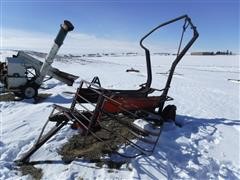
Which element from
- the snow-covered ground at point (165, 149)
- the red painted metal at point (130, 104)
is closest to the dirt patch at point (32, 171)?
the snow-covered ground at point (165, 149)

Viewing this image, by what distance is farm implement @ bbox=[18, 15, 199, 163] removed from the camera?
5500mm

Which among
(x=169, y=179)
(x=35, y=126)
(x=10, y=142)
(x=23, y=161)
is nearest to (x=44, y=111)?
(x=35, y=126)

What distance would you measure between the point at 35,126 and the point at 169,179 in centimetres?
390

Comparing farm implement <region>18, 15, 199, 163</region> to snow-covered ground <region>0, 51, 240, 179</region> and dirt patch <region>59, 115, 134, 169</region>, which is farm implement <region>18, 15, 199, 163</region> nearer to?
dirt patch <region>59, 115, 134, 169</region>

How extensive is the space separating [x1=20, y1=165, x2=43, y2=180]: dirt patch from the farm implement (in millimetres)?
222

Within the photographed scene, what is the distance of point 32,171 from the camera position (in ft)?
16.6

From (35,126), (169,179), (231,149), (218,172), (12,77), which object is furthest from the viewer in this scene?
(12,77)

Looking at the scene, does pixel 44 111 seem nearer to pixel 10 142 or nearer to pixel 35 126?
pixel 35 126

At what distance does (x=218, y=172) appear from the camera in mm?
5066

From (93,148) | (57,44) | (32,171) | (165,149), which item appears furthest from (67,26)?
(32,171)

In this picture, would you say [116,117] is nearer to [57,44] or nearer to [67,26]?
[67,26]

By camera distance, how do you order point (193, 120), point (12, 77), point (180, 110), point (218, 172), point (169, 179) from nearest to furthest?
point (169, 179)
point (218, 172)
point (193, 120)
point (180, 110)
point (12, 77)

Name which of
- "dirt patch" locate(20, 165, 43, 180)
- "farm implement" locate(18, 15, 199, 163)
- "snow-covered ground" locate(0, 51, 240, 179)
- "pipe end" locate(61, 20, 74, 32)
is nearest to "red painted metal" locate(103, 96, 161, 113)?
"farm implement" locate(18, 15, 199, 163)

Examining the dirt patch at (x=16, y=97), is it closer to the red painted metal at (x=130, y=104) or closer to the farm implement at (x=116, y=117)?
the farm implement at (x=116, y=117)
